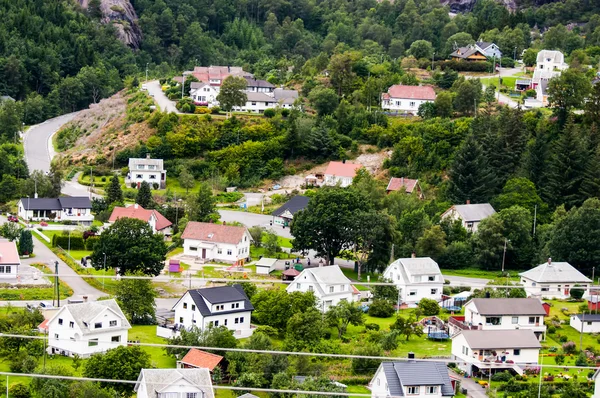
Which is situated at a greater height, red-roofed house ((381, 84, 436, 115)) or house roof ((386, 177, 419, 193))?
red-roofed house ((381, 84, 436, 115))

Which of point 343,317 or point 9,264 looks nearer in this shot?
point 343,317

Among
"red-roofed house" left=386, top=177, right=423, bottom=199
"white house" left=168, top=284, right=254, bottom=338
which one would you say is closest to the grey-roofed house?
"red-roofed house" left=386, top=177, right=423, bottom=199

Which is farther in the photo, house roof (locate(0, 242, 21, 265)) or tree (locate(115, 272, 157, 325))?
house roof (locate(0, 242, 21, 265))

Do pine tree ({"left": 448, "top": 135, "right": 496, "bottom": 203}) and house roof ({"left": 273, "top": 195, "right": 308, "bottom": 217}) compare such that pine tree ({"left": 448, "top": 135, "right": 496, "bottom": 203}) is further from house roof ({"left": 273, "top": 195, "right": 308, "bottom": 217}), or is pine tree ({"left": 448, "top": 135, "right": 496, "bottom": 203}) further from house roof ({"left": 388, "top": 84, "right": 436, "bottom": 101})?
house roof ({"left": 388, "top": 84, "right": 436, "bottom": 101})

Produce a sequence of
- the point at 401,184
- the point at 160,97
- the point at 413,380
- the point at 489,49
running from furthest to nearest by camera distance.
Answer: the point at 489,49
the point at 160,97
the point at 401,184
the point at 413,380

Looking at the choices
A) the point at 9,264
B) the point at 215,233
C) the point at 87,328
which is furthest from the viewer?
the point at 215,233

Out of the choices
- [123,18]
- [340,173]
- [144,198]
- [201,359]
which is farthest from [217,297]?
[123,18]

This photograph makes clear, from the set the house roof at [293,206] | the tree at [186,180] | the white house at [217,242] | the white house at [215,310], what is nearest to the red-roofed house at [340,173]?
the house roof at [293,206]

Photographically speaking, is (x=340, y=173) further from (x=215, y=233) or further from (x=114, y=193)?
(x=215, y=233)
